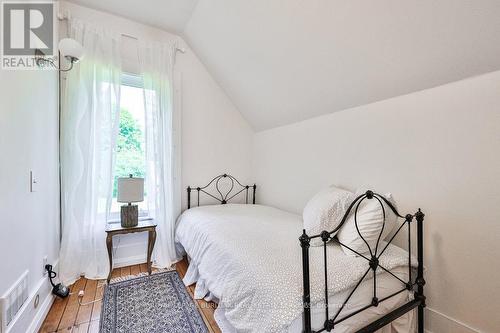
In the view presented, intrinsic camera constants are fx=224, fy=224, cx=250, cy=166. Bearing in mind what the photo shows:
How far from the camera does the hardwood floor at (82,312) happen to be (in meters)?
1.60

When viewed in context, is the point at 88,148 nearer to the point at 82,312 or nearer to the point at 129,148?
the point at 129,148

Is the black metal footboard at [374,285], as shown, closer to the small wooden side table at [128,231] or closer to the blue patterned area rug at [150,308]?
the blue patterned area rug at [150,308]

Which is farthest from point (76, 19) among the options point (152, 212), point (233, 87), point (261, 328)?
point (261, 328)

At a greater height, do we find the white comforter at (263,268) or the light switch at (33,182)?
the light switch at (33,182)

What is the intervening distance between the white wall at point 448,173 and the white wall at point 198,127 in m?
1.69

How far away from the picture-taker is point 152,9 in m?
2.47

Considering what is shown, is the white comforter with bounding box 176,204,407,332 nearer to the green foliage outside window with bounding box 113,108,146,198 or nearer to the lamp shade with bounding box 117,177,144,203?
the lamp shade with bounding box 117,177,144,203

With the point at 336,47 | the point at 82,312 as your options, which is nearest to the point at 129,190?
the point at 82,312

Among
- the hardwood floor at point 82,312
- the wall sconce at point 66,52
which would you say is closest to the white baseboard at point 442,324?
the hardwood floor at point 82,312

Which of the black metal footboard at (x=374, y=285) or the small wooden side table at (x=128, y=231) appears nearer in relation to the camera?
the black metal footboard at (x=374, y=285)

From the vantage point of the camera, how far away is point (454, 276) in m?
1.39

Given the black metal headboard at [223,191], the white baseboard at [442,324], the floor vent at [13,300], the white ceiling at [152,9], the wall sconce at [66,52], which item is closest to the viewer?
the floor vent at [13,300]

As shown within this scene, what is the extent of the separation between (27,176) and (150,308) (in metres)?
1.32

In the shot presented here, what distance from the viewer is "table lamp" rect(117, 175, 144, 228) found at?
2.23 metres
